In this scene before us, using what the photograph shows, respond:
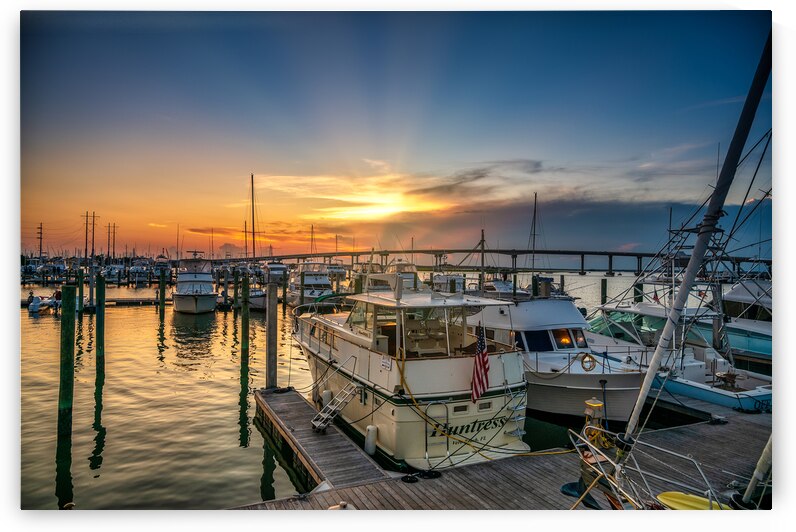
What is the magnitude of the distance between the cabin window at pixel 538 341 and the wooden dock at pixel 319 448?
14.1 ft

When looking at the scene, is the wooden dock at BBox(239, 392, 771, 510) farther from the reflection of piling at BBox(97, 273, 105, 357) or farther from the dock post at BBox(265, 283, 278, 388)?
the reflection of piling at BBox(97, 273, 105, 357)

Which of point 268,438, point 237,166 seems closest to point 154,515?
point 268,438

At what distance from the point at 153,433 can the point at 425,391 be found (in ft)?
17.8

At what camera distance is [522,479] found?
18.4 feet

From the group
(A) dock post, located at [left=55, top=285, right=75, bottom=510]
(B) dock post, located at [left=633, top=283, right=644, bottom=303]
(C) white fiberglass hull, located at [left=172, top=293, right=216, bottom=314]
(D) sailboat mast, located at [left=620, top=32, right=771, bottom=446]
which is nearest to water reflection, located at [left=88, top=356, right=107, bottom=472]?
(A) dock post, located at [left=55, top=285, right=75, bottom=510]

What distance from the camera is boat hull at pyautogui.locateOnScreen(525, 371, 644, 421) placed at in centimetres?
853

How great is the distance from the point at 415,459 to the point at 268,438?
3.57 metres

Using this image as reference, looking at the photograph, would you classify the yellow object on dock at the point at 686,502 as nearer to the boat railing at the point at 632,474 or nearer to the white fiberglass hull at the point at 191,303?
the boat railing at the point at 632,474

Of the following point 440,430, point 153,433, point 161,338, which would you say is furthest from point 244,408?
point 161,338

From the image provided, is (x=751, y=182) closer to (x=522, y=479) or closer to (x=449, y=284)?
(x=522, y=479)

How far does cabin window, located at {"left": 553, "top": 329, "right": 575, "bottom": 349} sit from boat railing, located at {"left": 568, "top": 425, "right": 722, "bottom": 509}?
3.36 metres

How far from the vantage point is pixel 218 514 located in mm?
4984

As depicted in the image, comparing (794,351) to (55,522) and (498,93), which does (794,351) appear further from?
(55,522)

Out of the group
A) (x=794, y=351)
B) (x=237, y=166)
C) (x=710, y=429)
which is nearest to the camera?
(x=794, y=351)
